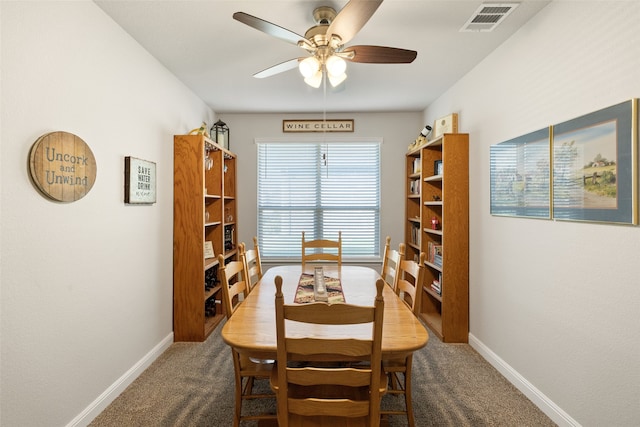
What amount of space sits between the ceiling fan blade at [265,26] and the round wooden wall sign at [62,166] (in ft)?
3.81

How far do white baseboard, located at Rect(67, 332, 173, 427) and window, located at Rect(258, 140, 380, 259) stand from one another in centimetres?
210

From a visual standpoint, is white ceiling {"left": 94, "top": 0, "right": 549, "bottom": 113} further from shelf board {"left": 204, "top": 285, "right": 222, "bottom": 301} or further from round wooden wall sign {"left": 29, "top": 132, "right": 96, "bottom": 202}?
shelf board {"left": 204, "top": 285, "right": 222, "bottom": 301}

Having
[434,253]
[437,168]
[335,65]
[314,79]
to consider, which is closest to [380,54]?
[335,65]

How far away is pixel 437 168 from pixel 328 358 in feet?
9.01

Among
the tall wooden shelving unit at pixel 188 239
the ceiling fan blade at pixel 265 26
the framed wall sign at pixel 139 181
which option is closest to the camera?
the ceiling fan blade at pixel 265 26

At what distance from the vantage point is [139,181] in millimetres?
2574

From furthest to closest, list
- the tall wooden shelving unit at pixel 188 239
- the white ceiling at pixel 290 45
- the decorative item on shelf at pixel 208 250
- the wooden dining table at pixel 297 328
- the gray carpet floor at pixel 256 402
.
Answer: the decorative item on shelf at pixel 208 250, the tall wooden shelving unit at pixel 188 239, the white ceiling at pixel 290 45, the gray carpet floor at pixel 256 402, the wooden dining table at pixel 297 328

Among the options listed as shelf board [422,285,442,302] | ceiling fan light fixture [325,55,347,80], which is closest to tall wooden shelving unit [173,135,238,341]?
ceiling fan light fixture [325,55,347,80]

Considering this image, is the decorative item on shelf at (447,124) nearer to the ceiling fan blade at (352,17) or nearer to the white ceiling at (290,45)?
the white ceiling at (290,45)

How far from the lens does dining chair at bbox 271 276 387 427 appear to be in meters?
1.21

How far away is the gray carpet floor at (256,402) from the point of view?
203 cm

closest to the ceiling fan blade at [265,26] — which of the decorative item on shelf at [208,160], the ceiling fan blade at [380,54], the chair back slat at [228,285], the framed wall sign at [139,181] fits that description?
the ceiling fan blade at [380,54]

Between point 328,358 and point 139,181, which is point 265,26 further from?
point 328,358

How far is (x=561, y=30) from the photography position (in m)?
2.01
